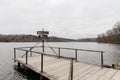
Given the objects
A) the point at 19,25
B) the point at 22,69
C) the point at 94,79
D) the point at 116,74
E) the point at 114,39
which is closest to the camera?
the point at 94,79

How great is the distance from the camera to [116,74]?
6570 millimetres

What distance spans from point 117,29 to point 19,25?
133 ft

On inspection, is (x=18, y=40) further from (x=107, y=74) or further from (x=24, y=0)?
(x=107, y=74)

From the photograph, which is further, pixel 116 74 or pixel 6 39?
pixel 6 39

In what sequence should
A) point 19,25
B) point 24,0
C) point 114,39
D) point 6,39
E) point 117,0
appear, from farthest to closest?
point 6,39 → point 114,39 → point 19,25 → point 24,0 → point 117,0

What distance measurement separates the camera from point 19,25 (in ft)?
156

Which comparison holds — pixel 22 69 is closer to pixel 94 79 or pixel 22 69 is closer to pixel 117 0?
pixel 94 79

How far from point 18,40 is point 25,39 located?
532 cm

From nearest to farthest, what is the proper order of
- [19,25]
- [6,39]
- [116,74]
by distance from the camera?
[116,74]
[19,25]
[6,39]

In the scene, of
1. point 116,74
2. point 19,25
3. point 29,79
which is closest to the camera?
point 116,74

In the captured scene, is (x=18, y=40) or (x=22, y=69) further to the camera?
(x=18, y=40)

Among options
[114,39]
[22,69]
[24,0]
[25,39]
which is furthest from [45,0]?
[25,39]

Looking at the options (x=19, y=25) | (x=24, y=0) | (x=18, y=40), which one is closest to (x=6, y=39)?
(x=18, y=40)

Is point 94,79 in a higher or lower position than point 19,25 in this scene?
lower
